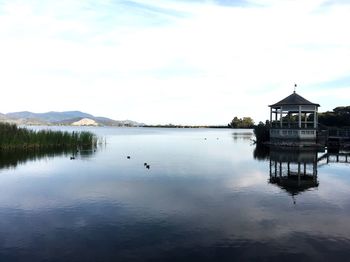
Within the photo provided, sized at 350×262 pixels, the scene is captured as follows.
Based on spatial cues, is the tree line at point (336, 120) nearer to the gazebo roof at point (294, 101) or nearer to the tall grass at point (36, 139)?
the gazebo roof at point (294, 101)

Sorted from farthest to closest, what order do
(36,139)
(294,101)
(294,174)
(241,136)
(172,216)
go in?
(241,136) < (294,101) < (36,139) < (294,174) < (172,216)

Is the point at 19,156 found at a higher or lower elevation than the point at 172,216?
higher

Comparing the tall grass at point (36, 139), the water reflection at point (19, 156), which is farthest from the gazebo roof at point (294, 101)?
the tall grass at point (36, 139)

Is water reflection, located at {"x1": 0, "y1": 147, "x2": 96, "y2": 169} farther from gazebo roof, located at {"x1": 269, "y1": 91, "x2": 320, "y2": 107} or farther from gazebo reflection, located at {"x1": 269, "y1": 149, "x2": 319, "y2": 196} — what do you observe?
gazebo roof, located at {"x1": 269, "y1": 91, "x2": 320, "y2": 107}

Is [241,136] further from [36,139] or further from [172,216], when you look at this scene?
[172,216]

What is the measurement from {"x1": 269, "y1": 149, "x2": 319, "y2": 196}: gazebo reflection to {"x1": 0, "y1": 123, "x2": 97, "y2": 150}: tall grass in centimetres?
2723

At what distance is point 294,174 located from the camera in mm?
26578

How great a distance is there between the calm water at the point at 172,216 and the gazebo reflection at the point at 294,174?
0.29ft

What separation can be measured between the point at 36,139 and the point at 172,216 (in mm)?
32723

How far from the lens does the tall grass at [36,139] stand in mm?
38875

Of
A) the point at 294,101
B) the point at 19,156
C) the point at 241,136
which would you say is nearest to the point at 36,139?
the point at 19,156

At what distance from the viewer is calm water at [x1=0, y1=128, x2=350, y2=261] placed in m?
10.4

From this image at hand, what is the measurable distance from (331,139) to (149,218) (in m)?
45.0

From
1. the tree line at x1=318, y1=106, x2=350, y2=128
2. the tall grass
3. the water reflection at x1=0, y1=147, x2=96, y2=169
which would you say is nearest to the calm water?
the water reflection at x1=0, y1=147, x2=96, y2=169
